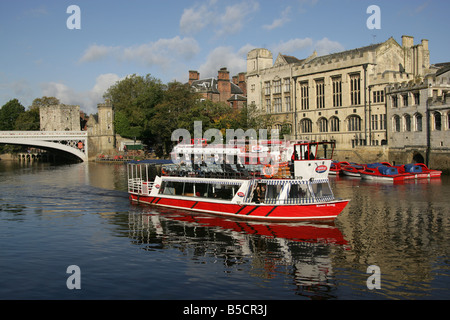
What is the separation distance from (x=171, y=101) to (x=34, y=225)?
A: 6899 centimetres

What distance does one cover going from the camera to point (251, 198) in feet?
116

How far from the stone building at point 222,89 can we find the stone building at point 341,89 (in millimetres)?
24562

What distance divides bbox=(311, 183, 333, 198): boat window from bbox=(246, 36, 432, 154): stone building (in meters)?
44.5

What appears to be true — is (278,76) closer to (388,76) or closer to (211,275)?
(388,76)

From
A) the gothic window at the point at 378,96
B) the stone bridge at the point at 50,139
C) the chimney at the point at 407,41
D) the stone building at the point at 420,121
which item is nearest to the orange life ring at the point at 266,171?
the stone building at the point at 420,121

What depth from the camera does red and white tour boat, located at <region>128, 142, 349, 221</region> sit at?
33.5 metres

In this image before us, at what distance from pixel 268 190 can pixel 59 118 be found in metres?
119

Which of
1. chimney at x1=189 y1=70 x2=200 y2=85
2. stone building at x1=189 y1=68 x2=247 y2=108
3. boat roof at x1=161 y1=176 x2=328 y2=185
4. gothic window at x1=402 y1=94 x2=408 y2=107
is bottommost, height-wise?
boat roof at x1=161 y1=176 x2=328 y2=185

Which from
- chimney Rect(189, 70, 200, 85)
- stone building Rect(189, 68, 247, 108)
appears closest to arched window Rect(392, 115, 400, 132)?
stone building Rect(189, 68, 247, 108)

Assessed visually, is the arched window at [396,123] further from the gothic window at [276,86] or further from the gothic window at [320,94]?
the gothic window at [276,86]

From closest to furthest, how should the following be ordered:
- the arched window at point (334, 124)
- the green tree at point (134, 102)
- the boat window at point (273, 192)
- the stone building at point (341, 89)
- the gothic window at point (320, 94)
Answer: the boat window at point (273, 192) < the stone building at point (341, 89) < the arched window at point (334, 124) < the gothic window at point (320, 94) < the green tree at point (134, 102)

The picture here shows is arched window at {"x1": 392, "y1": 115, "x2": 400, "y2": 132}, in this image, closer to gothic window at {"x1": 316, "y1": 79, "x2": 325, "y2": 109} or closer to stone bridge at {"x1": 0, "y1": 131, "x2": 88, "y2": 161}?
gothic window at {"x1": 316, "y1": 79, "x2": 325, "y2": 109}

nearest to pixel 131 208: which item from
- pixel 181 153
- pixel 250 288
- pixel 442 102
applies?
pixel 181 153

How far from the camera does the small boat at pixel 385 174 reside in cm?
5938
